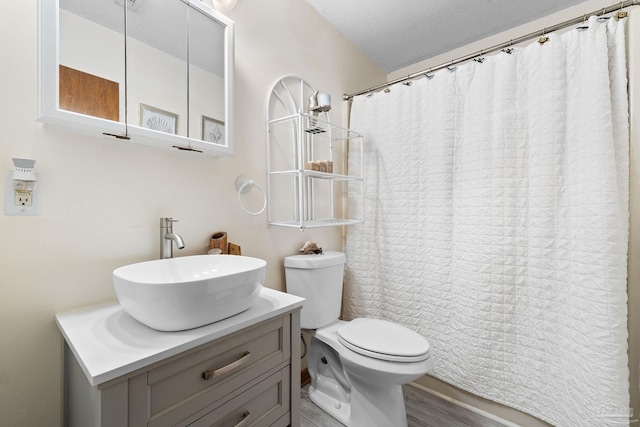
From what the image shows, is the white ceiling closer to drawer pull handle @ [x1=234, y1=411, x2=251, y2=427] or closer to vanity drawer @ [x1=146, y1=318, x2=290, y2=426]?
vanity drawer @ [x1=146, y1=318, x2=290, y2=426]

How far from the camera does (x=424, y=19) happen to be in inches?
72.1

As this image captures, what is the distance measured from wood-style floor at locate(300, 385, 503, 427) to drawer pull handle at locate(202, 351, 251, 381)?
922 millimetres

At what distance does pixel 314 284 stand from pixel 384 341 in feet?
1.54

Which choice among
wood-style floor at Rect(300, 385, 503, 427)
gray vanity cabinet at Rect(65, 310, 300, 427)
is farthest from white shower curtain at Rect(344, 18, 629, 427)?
gray vanity cabinet at Rect(65, 310, 300, 427)

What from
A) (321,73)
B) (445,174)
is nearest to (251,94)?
(321,73)

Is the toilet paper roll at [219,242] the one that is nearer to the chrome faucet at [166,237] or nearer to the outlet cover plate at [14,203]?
the chrome faucet at [166,237]

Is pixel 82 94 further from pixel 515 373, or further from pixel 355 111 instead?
pixel 515 373

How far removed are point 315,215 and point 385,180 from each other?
534 mm

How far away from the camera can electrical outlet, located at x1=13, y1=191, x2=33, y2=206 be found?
2.70ft

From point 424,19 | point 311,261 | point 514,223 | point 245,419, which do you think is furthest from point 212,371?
point 424,19

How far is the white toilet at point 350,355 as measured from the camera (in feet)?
4.11

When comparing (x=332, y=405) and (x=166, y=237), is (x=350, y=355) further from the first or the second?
(x=166, y=237)

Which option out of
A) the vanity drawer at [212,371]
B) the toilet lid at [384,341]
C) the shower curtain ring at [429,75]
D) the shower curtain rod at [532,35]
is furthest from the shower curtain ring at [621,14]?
the vanity drawer at [212,371]

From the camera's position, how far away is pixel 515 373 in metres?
1.42
